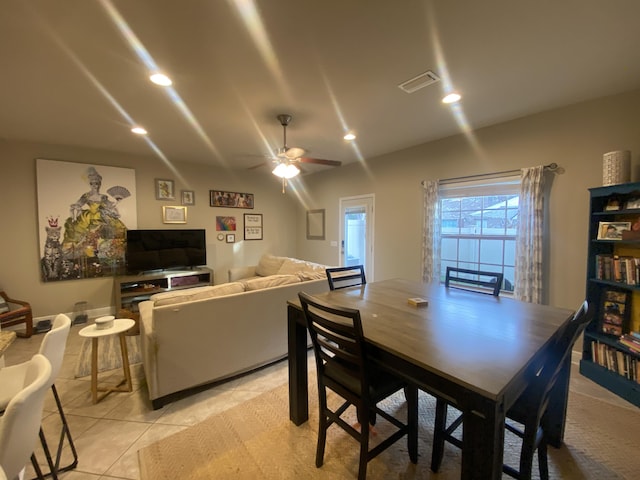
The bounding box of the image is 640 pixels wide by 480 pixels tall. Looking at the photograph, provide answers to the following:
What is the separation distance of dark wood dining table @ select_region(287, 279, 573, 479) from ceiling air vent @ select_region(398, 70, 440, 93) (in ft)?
5.66

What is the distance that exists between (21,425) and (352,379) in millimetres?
1340

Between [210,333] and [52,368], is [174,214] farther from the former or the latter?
[52,368]

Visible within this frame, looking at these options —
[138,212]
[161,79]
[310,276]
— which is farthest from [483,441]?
[138,212]

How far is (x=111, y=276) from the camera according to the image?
4.40 meters

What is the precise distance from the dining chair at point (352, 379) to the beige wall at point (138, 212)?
14.3 feet

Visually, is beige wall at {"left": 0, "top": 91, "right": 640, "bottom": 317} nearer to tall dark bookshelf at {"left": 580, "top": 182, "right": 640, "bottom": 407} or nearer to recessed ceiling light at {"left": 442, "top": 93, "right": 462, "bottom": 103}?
tall dark bookshelf at {"left": 580, "top": 182, "right": 640, "bottom": 407}

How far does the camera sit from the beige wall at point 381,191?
2.70 m

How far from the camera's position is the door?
16.2ft

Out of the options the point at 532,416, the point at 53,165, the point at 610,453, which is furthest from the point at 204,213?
the point at 610,453

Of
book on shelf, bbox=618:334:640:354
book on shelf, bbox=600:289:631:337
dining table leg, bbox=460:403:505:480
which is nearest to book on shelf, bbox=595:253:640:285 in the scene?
book on shelf, bbox=600:289:631:337

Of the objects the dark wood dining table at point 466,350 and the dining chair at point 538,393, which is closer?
the dark wood dining table at point 466,350

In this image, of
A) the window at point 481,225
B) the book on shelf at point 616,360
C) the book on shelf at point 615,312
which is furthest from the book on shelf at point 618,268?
the window at point 481,225

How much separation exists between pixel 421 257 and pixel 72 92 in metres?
4.31

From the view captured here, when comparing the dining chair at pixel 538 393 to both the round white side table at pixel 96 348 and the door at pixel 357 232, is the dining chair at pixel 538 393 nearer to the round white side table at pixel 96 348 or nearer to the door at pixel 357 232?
the round white side table at pixel 96 348
